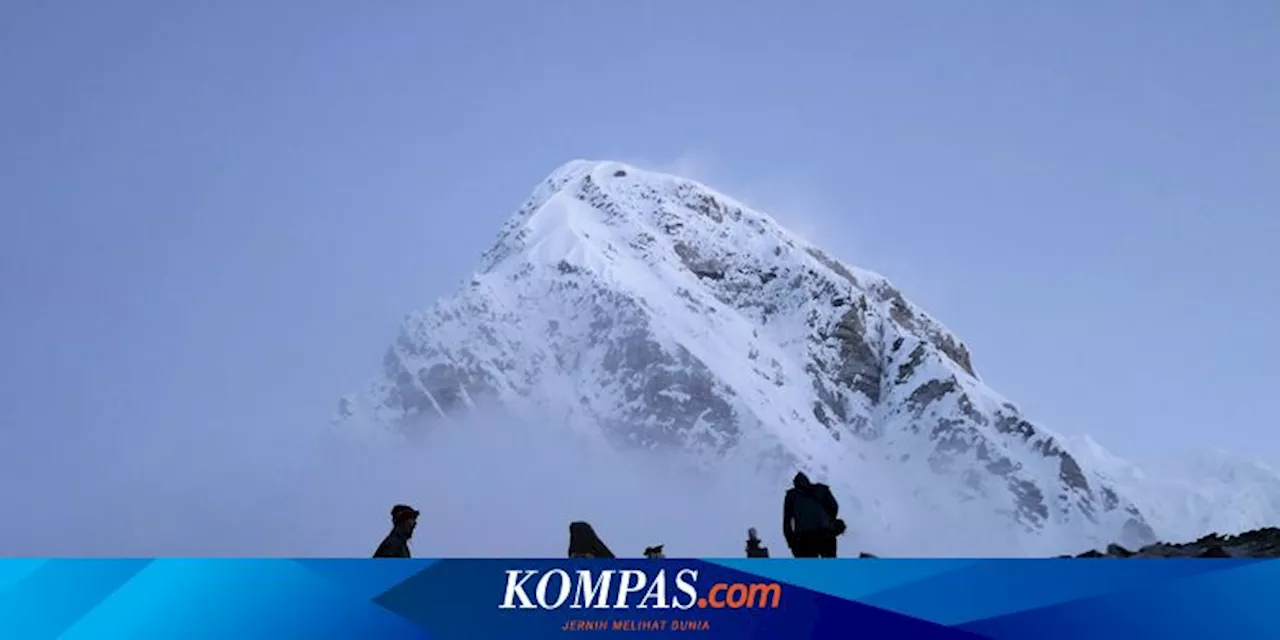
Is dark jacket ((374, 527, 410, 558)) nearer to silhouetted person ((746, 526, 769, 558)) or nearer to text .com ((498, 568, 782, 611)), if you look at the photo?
text .com ((498, 568, 782, 611))

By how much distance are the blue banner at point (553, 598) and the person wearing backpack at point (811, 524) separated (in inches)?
126

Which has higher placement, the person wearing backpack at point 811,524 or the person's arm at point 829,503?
the person's arm at point 829,503

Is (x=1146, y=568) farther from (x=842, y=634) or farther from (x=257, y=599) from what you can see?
(x=257, y=599)

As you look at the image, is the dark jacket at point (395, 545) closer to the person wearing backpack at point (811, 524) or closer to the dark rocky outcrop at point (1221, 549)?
the person wearing backpack at point (811, 524)

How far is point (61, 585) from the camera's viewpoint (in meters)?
10.5

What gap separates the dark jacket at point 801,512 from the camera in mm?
13680

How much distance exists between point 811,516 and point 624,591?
392 centimetres

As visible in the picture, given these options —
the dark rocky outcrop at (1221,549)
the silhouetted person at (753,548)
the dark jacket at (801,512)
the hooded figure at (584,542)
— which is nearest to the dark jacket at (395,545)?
the hooded figure at (584,542)

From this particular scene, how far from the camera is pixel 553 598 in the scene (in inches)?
412

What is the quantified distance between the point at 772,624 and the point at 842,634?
1.99ft

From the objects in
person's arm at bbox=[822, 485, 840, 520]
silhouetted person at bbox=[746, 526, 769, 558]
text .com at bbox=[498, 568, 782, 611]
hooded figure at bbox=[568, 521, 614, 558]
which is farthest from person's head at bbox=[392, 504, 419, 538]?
silhouetted person at bbox=[746, 526, 769, 558]

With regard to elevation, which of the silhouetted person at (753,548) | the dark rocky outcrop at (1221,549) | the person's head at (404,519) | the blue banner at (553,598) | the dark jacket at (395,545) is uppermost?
the silhouetted person at (753,548)

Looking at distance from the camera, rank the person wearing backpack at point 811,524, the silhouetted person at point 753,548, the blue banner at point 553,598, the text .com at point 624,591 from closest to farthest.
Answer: the blue banner at point 553,598
the text .com at point 624,591
the person wearing backpack at point 811,524
the silhouetted person at point 753,548

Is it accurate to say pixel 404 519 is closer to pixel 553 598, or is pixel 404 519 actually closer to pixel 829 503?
pixel 553 598
